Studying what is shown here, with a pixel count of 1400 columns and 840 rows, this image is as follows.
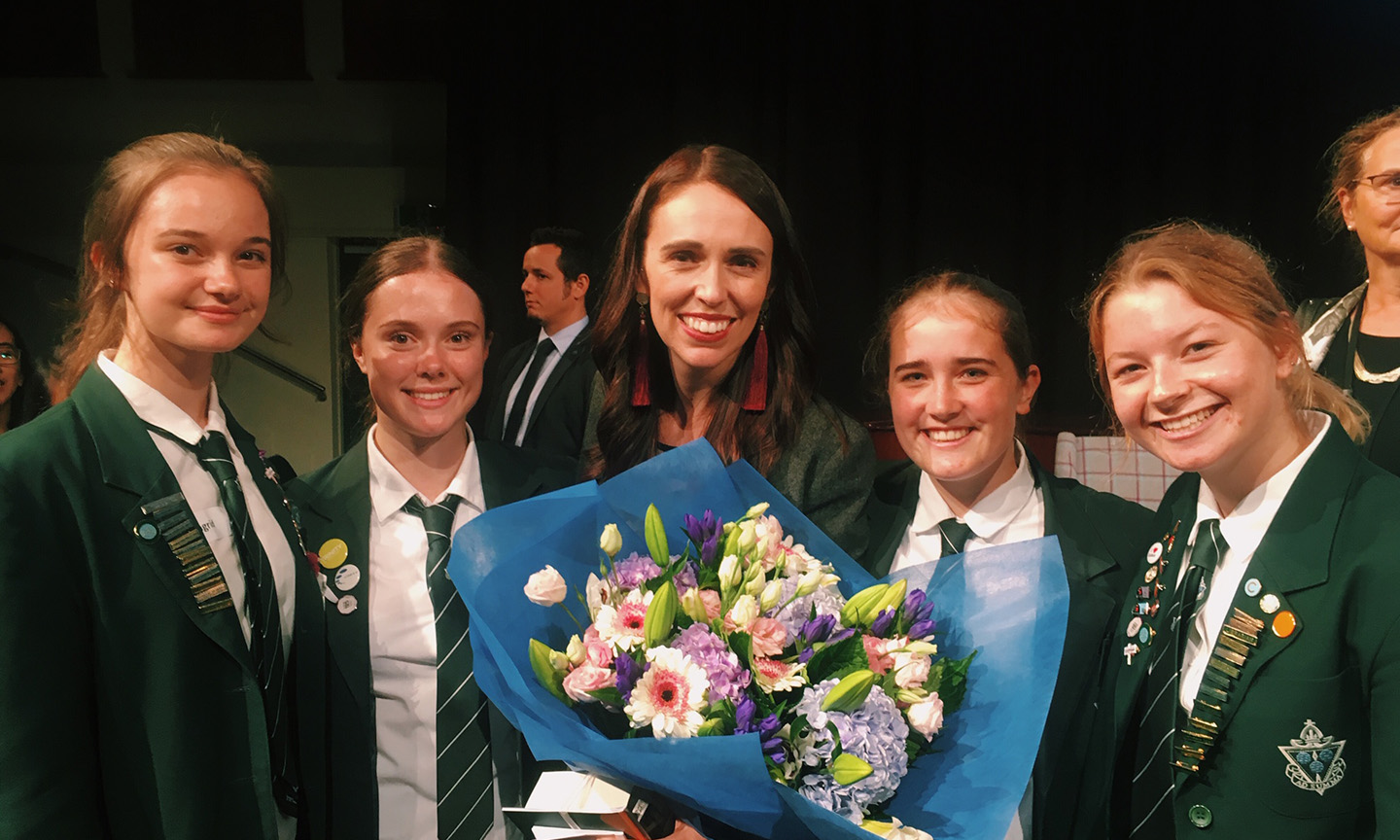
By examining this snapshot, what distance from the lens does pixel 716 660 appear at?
1.10 metres

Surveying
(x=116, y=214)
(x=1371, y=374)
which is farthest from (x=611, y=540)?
(x=1371, y=374)

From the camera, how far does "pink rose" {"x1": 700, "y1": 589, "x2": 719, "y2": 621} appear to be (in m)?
1.18

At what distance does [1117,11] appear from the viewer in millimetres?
2840

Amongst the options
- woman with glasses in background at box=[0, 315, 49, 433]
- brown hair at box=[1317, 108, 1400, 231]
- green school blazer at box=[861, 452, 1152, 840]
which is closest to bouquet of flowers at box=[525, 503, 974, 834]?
green school blazer at box=[861, 452, 1152, 840]

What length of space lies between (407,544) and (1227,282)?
139 cm

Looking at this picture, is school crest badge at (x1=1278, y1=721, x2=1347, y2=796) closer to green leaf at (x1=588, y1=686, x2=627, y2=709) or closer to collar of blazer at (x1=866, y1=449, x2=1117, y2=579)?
collar of blazer at (x1=866, y1=449, x2=1117, y2=579)

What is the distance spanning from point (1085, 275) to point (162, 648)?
8.10ft

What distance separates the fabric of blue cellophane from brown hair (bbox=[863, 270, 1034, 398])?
529 mm

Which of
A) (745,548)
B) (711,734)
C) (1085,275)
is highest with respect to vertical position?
(1085,275)

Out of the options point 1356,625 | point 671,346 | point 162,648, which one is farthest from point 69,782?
point 1356,625

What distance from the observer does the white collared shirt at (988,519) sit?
175cm

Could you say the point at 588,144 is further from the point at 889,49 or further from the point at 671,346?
the point at 671,346

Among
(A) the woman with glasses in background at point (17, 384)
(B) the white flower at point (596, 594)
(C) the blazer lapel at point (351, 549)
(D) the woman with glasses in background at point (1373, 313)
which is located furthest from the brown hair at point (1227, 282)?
(A) the woman with glasses in background at point (17, 384)

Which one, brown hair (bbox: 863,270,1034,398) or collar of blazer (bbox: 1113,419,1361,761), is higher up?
brown hair (bbox: 863,270,1034,398)
